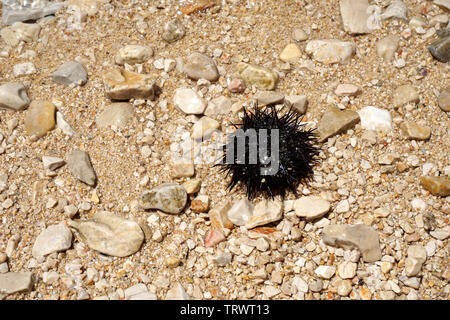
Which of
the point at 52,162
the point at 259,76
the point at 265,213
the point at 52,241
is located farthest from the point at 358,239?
the point at 52,162

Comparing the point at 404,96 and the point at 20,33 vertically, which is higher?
the point at 20,33

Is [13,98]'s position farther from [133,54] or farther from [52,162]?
[133,54]

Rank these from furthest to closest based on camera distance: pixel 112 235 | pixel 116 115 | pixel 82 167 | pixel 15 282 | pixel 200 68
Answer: pixel 200 68 → pixel 116 115 → pixel 82 167 → pixel 112 235 → pixel 15 282

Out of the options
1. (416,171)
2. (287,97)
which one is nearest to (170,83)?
(287,97)

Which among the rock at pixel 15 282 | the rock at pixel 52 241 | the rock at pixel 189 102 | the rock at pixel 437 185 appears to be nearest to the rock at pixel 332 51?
the rock at pixel 189 102

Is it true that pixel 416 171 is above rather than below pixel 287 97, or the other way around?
below

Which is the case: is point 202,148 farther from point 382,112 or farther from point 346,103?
point 382,112
